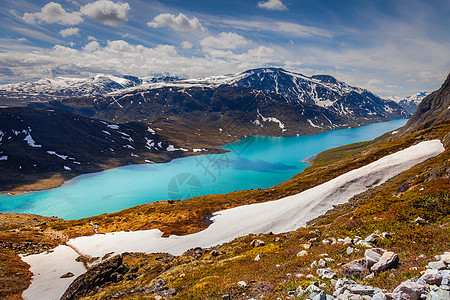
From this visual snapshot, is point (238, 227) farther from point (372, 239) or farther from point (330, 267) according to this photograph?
point (330, 267)

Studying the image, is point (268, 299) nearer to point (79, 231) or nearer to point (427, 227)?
point (427, 227)

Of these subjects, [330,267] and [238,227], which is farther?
[238,227]

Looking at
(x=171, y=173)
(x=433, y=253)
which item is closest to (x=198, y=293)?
(x=433, y=253)

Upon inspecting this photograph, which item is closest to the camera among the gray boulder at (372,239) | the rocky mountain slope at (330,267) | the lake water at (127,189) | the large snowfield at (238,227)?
the rocky mountain slope at (330,267)

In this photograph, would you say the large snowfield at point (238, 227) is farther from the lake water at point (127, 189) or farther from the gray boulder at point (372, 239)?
the lake water at point (127, 189)

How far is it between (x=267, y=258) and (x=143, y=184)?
159 m

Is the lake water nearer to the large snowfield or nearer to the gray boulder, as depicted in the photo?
the large snowfield

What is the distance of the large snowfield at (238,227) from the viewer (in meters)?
42.1

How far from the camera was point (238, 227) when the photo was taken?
47000 mm

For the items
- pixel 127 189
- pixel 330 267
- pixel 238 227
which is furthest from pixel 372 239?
pixel 127 189

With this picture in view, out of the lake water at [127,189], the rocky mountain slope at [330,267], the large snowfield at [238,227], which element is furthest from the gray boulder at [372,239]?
the lake water at [127,189]

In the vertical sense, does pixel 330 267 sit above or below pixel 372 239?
below

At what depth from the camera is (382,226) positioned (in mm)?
16812

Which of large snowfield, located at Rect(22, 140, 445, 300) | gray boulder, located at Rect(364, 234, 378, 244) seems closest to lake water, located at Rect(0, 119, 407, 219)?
large snowfield, located at Rect(22, 140, 445, 300)
